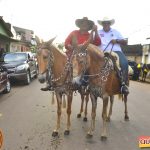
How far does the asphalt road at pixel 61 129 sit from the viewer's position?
23.4 feet

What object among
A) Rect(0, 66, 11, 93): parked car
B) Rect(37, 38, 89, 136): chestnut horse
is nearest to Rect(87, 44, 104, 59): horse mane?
Rect(37, 38, 89, 136): chestnut horse

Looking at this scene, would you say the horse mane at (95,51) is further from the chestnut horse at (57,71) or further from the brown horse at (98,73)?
the chestnut horse at (57,71)

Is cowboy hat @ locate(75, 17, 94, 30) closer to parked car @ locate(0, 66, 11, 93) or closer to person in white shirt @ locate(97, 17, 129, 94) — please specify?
person in white shirt @ locate(97, 17, 129, 94)

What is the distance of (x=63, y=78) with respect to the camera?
7.92m

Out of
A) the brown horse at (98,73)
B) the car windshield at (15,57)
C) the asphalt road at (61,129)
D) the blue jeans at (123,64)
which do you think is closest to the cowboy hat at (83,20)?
the brown horse at (98,73)

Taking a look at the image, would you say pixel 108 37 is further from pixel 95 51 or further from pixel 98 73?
pixel 98 73

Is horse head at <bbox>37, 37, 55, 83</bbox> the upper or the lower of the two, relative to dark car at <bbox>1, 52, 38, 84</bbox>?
→ upper

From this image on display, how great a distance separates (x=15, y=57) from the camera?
2073 centimetres

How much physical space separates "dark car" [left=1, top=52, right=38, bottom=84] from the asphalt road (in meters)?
6.19

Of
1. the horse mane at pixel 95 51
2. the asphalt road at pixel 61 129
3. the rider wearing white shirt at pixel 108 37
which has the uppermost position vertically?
the rider wearing white shirt at pixel 108 37

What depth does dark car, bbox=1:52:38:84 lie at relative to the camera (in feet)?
62.5

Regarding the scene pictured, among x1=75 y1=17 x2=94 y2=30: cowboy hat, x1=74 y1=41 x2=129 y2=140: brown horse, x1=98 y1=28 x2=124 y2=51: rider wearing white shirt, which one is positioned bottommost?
x1=74 y1=41 x2=129 y2=140: brown horse

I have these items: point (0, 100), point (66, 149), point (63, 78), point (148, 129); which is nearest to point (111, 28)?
point (63, 78)

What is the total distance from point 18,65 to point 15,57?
1.42 meters
